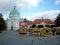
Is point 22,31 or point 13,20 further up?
point 22,31

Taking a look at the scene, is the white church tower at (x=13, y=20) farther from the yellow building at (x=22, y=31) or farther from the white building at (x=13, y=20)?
the yellow building at (x=22, y=31)

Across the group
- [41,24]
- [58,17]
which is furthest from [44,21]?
[58,17]

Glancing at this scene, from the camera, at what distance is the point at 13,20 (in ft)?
545

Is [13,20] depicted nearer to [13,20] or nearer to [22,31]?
[13,20]

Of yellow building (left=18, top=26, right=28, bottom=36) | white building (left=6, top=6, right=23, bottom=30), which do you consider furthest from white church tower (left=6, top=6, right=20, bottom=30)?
yellow building (left=18, top=26, right=28, bottom=36)

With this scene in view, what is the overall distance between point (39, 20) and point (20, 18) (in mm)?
19841

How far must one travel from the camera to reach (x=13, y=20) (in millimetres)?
166000

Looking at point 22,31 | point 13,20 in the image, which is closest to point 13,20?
point 13,20

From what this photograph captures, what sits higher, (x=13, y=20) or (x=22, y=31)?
(x=22, y=31)

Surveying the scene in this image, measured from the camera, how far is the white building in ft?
533

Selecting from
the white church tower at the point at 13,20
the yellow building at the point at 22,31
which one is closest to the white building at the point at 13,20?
the white church tower at the point at 13,20

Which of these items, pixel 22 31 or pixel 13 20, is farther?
pixel 13 20

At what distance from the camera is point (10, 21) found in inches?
6585

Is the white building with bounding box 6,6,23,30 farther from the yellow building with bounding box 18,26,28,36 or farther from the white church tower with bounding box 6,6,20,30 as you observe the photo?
the yellow building with bounding box 18,26,28,36
